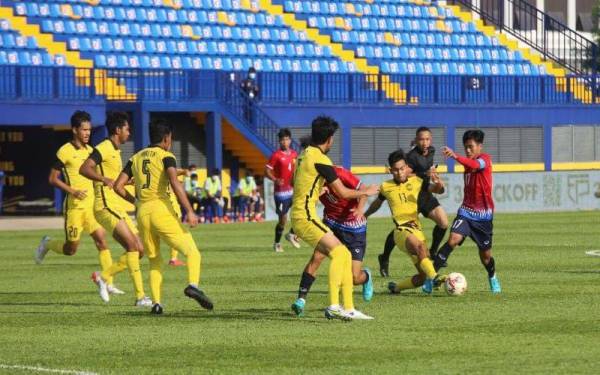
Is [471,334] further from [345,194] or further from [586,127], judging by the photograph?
[586,127]

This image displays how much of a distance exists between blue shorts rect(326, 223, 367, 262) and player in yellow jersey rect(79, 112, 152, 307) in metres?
2.17

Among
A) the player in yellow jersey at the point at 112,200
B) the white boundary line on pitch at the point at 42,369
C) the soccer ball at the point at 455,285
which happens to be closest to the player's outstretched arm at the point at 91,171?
the player in yellow jersey at the point at 112,200

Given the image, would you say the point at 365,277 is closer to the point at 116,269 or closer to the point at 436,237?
the point at 116,269

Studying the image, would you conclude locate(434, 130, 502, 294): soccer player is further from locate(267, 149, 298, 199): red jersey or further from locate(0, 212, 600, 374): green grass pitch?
locate(267, 149, 298, 199): red jersey

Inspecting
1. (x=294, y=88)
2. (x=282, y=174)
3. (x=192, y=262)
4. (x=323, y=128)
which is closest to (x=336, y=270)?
(x=323, y=128)

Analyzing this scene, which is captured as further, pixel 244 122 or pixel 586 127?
pixel 586 127

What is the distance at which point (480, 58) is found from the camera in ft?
171

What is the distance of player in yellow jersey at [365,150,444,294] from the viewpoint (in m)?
15.9

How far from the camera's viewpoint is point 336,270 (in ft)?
43.5

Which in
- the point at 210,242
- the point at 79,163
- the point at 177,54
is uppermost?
the point at 177,54

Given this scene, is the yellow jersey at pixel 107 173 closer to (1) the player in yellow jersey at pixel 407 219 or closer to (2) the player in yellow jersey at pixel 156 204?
Result: (2) the player in yellow jersey at pixel 156 204

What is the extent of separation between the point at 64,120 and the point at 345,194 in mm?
26383

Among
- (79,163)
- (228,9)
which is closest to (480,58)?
(228,9)

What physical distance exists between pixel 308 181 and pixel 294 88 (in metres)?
30.0
